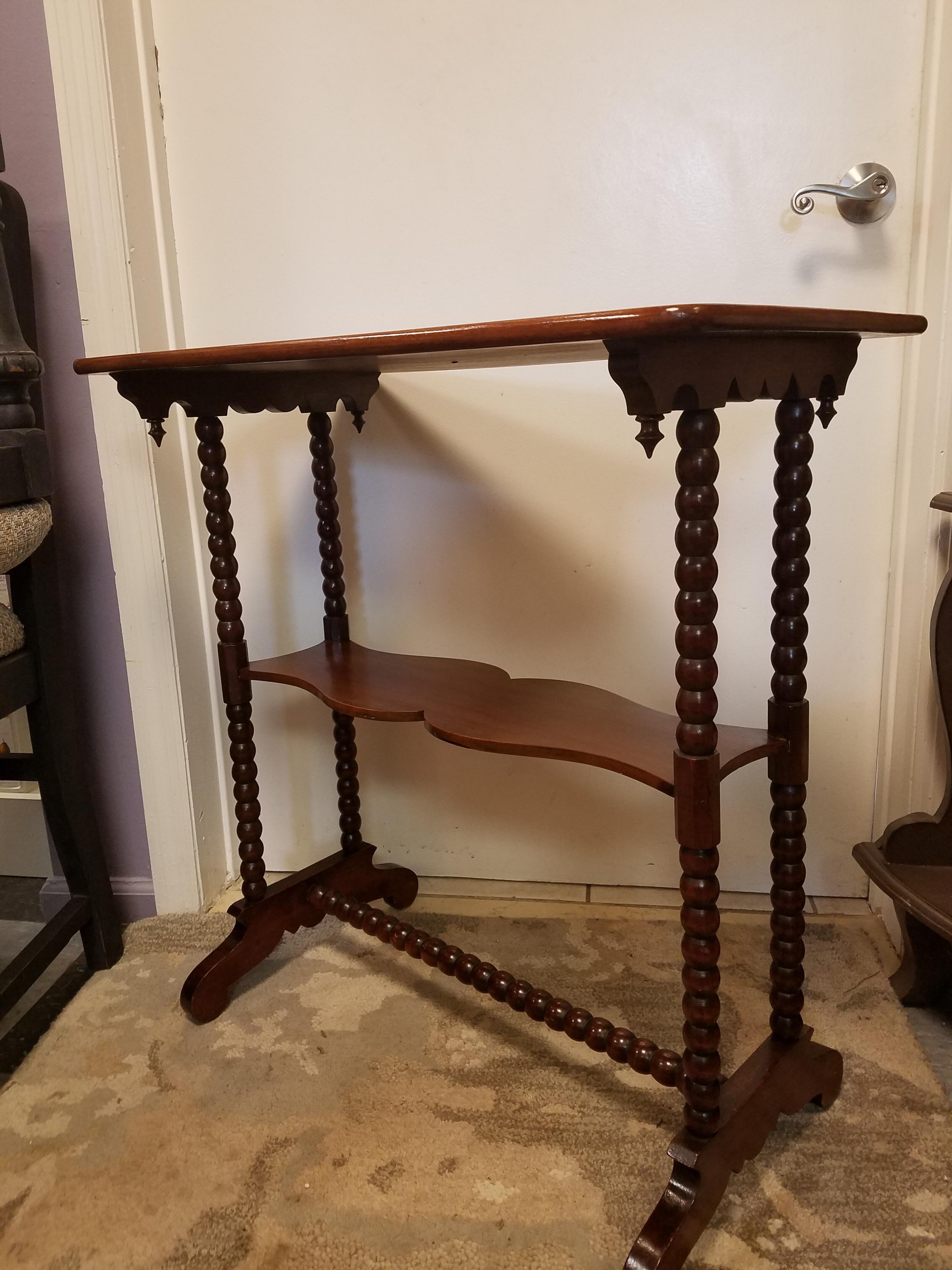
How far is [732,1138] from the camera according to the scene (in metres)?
0.95

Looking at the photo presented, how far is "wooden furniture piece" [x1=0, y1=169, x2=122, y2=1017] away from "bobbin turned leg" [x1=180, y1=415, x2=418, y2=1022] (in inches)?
8.7

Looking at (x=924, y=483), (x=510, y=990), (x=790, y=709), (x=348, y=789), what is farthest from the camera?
(x=348, y=789)

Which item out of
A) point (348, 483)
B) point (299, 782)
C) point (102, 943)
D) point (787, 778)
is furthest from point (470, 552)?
point (102, 943)

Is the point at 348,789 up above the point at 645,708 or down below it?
below

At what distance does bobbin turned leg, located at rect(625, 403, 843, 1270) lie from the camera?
83cm

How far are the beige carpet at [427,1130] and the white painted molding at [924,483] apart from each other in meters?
0.32

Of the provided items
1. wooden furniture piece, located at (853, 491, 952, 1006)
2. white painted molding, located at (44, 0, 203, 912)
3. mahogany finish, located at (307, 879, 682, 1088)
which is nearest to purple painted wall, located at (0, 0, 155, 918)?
white painted molding, located at (44, 0, 203, 912)

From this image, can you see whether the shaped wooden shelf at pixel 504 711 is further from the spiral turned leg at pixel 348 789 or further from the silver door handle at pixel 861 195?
the silver door handle at pixel 861 195

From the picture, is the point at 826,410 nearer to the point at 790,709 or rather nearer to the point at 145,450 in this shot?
the point at 790,709

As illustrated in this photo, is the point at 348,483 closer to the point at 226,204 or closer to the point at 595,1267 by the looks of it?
the point at 226,204

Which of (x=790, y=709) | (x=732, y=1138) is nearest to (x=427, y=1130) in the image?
(x=732, y=1138)

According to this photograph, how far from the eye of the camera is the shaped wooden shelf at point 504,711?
3.13 feet

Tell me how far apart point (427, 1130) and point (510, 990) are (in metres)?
0.19

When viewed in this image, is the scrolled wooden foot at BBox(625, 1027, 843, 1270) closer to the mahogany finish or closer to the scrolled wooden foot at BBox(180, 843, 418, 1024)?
the mahogany finish
